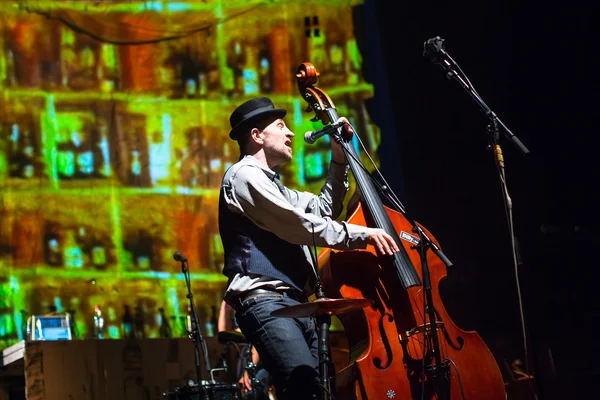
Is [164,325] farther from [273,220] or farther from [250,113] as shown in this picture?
[273,220]

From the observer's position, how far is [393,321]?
3.09m

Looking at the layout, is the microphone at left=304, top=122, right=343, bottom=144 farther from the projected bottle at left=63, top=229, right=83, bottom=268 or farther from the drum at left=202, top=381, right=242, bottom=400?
the projected bottle at left=63, top=229, right=83, bottom=268

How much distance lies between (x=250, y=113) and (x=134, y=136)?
3.48 m

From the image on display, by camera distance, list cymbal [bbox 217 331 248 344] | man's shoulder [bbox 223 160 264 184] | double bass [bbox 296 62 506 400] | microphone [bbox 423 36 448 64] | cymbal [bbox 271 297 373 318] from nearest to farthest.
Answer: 1. cymbal [bbox 271 297 373 318]
2. double bass [bbox 296 62 506 400]
3. man's shoulder [bbox 223 160 264 184]
4. microphone [bbox 423 36 448 64]
5. cymbal [bbox 217 331 248 344]

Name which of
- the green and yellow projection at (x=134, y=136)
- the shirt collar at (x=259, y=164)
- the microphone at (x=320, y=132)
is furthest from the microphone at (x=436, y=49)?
the green and yellow projection at (x=134, y=136)

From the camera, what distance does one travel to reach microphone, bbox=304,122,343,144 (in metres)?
3.23

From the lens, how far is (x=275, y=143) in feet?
11.0

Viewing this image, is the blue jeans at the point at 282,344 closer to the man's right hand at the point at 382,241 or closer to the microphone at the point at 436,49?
the man's right hand at the point at 382,241

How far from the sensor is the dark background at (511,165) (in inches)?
203

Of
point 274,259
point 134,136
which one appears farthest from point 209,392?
point 134,136

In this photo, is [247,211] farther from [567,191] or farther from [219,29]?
[219,29]

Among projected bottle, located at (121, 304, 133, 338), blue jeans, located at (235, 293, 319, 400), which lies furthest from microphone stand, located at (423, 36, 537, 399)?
projected bottle, located at (121, 304, 133, 338)

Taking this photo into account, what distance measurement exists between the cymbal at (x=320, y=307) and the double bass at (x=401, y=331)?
0.99 feet

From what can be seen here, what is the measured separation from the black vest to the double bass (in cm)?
14
